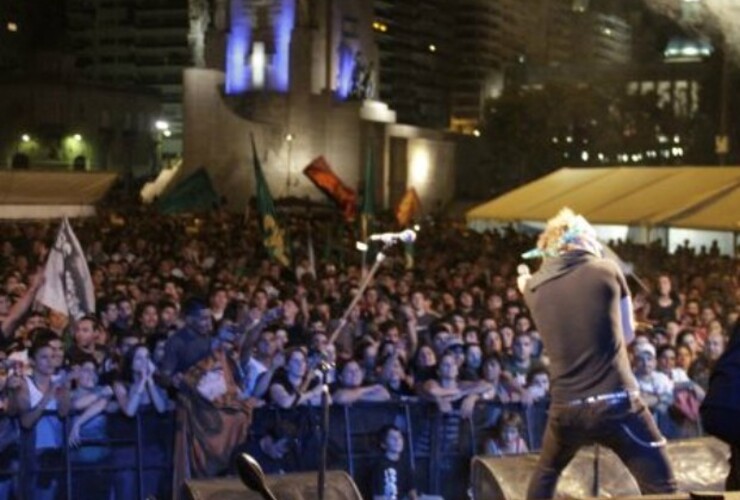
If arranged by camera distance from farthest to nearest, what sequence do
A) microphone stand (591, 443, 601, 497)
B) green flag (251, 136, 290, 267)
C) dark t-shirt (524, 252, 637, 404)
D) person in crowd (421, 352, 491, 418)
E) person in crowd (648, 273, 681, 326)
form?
green flag (251, 136, 290, 267) → person in crowd (648, 273, 681, 326) → person in crowd (421, 352, 491, 418) → microphone stand (591, 443, 601, 497) → dark t-shirt (524, 252, 637, 404)

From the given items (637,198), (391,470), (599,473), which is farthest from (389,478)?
(637,198)

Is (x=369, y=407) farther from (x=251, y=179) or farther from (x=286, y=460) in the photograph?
(x=251, y=179)

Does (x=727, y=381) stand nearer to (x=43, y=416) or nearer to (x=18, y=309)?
(x=43, y=416)

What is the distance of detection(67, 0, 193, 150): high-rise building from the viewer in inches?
4441

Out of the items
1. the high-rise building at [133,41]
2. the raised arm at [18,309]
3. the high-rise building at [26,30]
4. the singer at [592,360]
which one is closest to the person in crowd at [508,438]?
the singer at [592,360]

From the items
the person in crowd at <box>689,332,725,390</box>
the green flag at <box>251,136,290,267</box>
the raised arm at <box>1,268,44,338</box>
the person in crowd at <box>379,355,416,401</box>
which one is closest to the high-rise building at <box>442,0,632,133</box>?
the green flag at <box>251,136,290,267</box>

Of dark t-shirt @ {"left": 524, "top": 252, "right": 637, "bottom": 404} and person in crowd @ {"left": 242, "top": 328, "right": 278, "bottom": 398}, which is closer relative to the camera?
dark t-shirt @ {"left": 524, "top": 252, "right": 637, "bottom": 404}

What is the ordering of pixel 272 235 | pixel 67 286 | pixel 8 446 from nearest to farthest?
pixel 8 446 → pixel 67 286 → pixel 272 235

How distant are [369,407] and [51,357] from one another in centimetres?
225

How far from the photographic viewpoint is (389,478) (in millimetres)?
9711

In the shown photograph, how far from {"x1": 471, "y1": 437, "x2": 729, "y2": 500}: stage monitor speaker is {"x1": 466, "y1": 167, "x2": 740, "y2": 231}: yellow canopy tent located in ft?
44.7

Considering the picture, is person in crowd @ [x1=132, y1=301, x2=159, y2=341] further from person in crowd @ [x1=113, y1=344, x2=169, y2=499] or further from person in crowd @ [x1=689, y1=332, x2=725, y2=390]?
person in crowd @ [x1=689, y1=332, x2=725, y2=390]

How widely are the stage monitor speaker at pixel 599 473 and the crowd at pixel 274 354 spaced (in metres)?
1.16

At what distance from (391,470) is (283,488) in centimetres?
224
